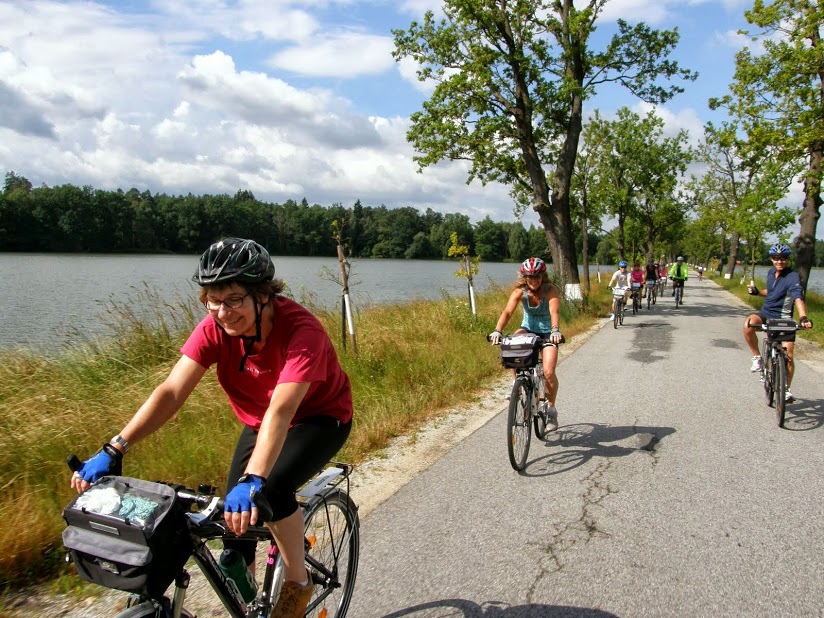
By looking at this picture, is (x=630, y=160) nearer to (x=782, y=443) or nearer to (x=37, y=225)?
(x=782, y=443)

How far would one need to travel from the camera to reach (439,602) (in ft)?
10.1

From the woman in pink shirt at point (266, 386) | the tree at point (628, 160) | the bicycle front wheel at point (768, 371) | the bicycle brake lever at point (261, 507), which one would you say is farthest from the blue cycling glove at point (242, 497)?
the tree at point (628, 160)

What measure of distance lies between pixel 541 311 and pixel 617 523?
2603mm

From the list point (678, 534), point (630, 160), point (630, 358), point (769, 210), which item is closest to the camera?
point (678, 534)

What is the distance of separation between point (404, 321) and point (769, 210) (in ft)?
63.8

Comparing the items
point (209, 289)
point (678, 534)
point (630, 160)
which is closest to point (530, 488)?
point (678, 534)

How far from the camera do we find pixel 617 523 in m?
4.01

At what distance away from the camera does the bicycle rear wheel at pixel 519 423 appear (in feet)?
16.4

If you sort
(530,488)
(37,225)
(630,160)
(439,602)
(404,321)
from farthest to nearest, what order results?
1. (37,225)
2. (630,160)
3. (404,321)
4. (530,488)
5. (439,602)

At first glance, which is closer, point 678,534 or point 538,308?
point 678,534

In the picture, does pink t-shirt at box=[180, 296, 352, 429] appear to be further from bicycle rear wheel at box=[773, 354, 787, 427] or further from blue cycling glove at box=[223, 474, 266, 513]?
bicycle rear wheel at box=[773, 354, 787, 427]

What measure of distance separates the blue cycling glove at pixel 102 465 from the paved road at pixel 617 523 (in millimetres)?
1542

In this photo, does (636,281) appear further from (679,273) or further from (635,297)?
(679,273)

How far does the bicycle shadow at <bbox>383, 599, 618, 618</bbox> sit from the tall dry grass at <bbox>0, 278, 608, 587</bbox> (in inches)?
79.0
